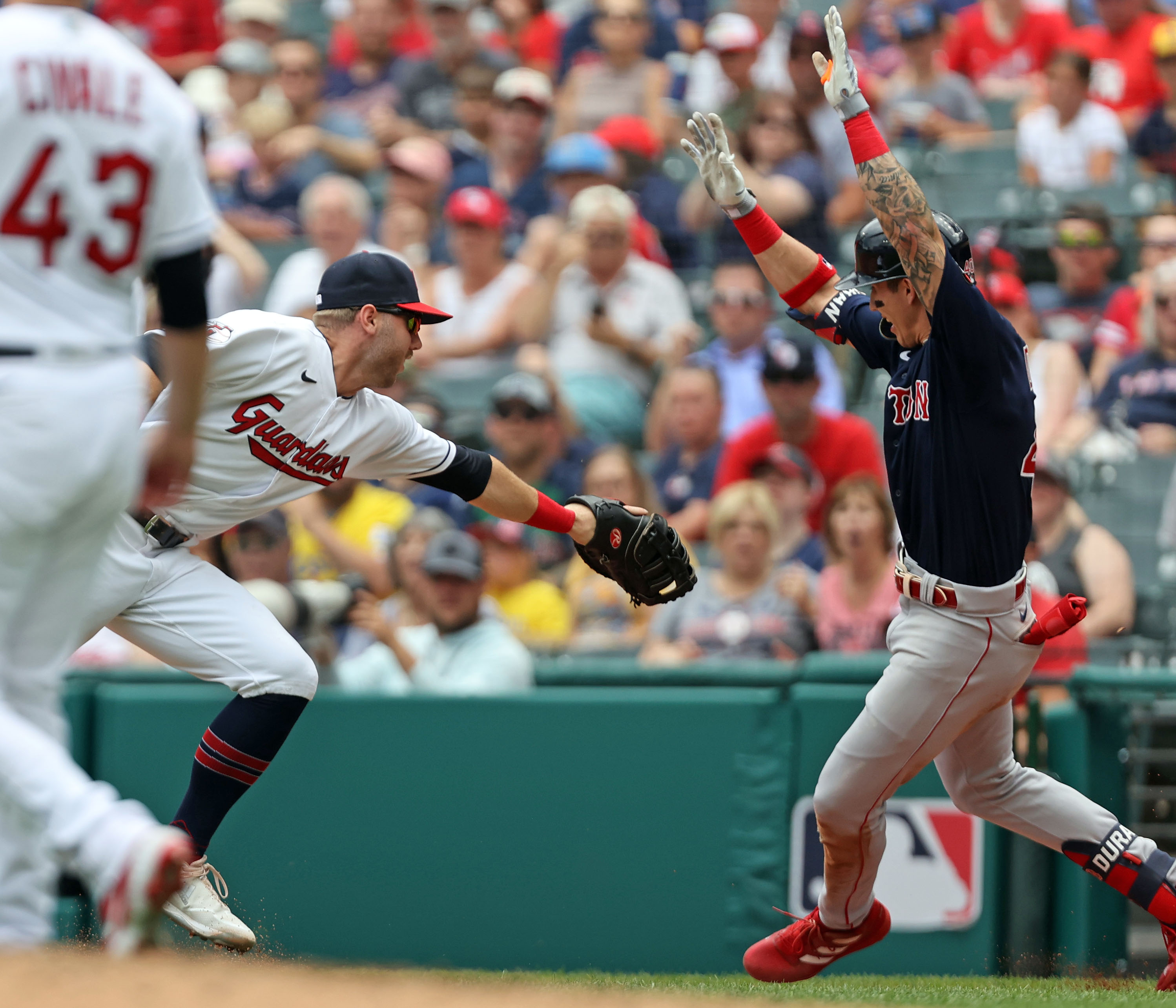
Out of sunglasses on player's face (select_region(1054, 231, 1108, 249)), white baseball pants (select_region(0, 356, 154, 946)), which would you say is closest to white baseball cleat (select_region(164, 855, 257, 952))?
white baseball pants (select_region(0, 356, 154, 946))

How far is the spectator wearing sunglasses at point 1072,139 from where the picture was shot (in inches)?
338

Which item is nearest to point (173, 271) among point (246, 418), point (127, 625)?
point (246, 418)

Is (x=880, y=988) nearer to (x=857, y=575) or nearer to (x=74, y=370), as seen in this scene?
(x=857, y=575)

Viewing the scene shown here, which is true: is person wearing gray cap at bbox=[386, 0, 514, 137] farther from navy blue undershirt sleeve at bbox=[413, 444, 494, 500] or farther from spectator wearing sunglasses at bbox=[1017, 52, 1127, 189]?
navy blue undershirt sleeve at bbox=[413, 444, 494, 500]

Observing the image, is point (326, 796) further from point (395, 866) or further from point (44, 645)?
point (44, 645)

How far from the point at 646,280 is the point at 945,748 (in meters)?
4.51

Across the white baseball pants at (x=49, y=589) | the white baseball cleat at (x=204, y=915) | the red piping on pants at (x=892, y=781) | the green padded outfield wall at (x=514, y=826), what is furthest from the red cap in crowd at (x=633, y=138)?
the white baseball pants at (x=49, y=589)

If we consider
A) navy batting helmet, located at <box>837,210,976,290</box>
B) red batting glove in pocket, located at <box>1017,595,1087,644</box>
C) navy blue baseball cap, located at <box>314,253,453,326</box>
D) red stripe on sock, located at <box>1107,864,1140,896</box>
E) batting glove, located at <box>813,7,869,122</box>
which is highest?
batting glove, located at <box>813,7,869,122</box>

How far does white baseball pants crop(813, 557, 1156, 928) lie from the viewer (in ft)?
13.6

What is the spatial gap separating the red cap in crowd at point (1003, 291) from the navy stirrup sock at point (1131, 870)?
11.2 feet

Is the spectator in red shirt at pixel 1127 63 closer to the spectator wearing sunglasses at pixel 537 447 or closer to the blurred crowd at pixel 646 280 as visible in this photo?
the blurred crowd at pixel 646 280

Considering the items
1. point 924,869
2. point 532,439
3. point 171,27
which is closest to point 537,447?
point 532,439

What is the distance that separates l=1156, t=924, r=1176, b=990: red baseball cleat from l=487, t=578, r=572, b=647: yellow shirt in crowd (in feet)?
9.99

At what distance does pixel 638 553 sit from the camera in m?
4.77
